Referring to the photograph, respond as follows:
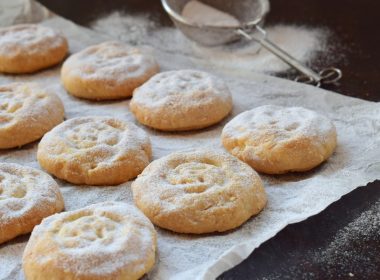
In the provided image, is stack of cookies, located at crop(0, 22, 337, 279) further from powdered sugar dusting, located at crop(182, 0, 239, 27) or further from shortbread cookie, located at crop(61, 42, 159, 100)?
powdered sugar dusting, located at crop(182, 0, 239, 27)

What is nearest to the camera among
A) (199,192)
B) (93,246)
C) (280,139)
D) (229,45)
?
(93,246)

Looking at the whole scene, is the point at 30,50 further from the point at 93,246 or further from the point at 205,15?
the point at 93,246

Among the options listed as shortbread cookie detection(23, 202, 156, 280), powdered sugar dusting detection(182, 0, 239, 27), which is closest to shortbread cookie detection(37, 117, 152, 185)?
shortbread cookie detection(23, 202, 156, 280)

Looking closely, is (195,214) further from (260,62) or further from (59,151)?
(260,62)

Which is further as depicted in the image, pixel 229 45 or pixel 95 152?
pixel 229 45

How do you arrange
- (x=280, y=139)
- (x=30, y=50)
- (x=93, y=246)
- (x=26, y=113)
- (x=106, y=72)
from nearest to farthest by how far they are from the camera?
1. (x=93, y=246)
2. (x=280, y=139)
3. (x=26, y=113)
4. (x=106, y=72)
5. (x=30, y=50)

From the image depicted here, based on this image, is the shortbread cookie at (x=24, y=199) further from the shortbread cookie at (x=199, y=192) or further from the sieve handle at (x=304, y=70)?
the sieve handle at (x=304, y=70)

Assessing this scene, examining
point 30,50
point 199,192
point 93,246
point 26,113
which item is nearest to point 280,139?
point 199,192

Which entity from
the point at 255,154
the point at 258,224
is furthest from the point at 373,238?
the point at 255,154
